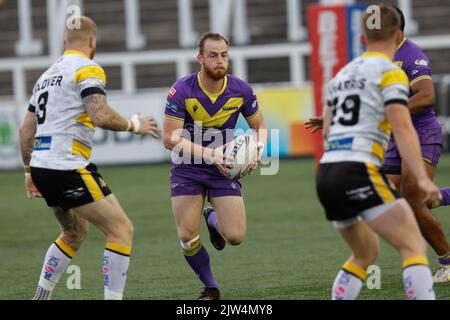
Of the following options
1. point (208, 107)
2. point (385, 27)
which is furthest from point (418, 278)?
point (208, 107)

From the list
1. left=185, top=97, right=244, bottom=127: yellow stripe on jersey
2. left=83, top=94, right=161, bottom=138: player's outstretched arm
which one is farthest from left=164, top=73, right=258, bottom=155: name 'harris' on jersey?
left=83, top=94, right=161, bottom=138: player's outstretched arm

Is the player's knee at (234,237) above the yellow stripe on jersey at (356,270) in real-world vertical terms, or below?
below

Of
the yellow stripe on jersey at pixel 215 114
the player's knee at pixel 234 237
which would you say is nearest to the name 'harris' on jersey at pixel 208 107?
the yellow stripe on jersey at pixel 215 114

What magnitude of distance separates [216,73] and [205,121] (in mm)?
405

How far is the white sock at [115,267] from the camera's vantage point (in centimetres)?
675

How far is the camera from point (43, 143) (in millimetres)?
6797

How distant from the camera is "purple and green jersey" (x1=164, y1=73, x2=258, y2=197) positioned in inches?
310

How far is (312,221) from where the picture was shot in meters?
12.7

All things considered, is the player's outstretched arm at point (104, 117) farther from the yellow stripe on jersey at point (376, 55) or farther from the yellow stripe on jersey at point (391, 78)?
the yellow stripe on jersey at point (391, 78)

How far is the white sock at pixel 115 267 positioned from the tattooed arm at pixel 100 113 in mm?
793

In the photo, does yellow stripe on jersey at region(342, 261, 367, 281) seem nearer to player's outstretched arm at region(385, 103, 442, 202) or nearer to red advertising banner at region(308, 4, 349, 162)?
player's outstretched arm at region(385, 103, 442, 202)

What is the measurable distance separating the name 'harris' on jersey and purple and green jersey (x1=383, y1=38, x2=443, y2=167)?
1.14m
